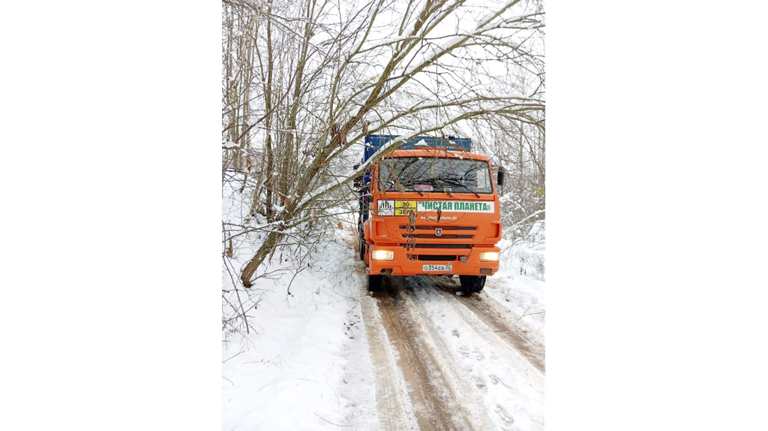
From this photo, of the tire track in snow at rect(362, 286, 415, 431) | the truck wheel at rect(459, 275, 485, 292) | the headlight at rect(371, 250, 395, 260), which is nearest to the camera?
the tire track in snow at rect(362, 286, 415, 431)

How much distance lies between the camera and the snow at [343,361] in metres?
2.54

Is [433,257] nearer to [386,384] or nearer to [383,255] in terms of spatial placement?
[383,255]

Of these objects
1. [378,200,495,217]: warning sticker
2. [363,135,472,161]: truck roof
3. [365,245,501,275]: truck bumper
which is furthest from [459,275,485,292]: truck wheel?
[363,135,472,161]: truck roof

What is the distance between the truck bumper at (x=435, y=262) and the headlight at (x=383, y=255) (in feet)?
0.14

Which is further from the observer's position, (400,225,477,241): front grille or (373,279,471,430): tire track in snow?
(400,225,477,241): front grille

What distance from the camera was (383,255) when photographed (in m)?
5.13

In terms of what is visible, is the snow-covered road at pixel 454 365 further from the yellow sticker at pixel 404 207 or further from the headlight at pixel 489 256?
the yellow sticker at pixel 404 207

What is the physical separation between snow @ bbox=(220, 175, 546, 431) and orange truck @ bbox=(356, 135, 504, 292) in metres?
0.65

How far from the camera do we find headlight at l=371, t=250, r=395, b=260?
16.8 feet

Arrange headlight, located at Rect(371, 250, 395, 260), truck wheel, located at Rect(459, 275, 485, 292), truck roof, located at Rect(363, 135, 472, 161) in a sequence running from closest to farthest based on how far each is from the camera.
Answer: truck roof, located at Rect(363, 135, 472, 161), headlight, located at Rect(371, 250, 395, 260), truck wheel, located at Rect(459, 275, 485, 292)

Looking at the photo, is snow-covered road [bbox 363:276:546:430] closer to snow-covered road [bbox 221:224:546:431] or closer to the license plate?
snow-covered road [bbox 221:224:546:431]
